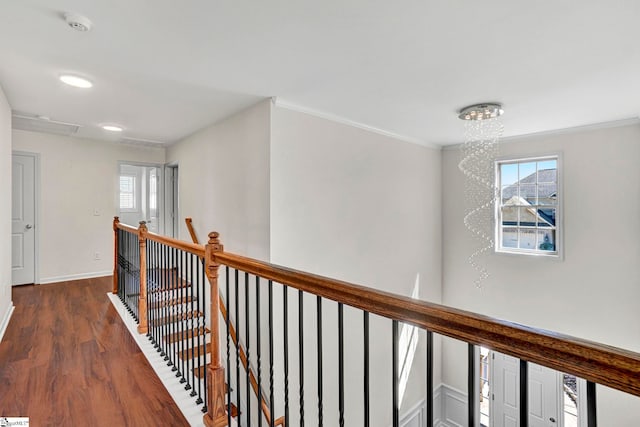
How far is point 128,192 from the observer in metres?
5.60

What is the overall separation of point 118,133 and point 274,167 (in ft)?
9.30

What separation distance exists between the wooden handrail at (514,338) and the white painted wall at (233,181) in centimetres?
208

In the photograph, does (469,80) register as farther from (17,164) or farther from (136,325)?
(17,164)

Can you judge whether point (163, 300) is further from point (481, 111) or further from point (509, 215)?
→ point (509, 215)

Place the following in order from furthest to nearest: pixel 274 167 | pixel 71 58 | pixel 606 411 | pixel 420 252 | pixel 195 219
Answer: pixel 420 252 → pixel 195 219 → pixel 606 411 → pixel 274 167 → pixel 71 58

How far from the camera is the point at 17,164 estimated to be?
4320 millimetres

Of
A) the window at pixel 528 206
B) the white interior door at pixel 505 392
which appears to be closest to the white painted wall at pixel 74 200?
the window at pixel 528 206

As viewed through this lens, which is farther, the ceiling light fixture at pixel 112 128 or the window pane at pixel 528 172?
the window pane at pixel 528 172

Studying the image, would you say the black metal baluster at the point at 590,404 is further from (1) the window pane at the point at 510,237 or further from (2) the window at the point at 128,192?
(2) the window at the point at 128,192

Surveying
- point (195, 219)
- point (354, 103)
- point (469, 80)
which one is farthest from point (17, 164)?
point (469, 80)

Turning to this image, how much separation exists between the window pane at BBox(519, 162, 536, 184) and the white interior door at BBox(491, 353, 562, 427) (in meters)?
2.28

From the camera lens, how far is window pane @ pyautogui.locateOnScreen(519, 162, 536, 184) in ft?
13.6

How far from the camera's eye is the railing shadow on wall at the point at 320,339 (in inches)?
23.9

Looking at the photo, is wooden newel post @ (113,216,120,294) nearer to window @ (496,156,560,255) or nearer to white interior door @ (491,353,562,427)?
window @ (496,156,560,255)
